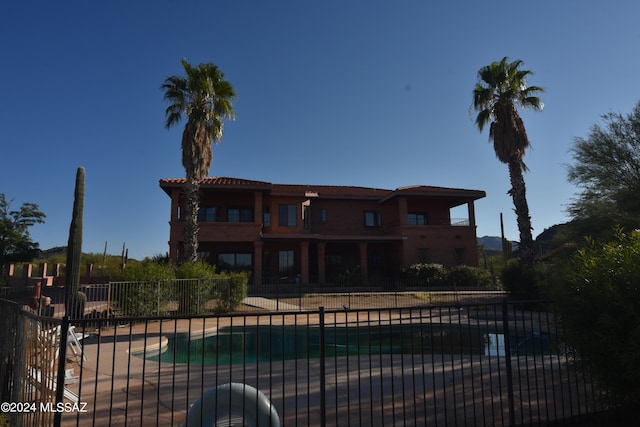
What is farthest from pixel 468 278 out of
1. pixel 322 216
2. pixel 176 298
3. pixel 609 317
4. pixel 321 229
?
pixel 609 317

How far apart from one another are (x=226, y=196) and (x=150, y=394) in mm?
22064

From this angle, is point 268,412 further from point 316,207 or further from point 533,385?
point 316,207

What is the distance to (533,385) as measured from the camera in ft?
20.0

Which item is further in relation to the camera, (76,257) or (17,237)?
(17,237)

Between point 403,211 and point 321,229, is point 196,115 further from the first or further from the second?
point 403,211

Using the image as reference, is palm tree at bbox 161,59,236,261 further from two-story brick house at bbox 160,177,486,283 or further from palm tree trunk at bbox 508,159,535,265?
palm tree trunk at bbox 508,159,535,265

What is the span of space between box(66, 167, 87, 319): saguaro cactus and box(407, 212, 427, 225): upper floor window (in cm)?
2227

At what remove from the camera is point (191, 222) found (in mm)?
21234

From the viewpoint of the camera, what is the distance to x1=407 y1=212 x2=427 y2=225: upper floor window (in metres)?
30.3

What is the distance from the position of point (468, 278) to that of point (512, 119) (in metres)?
10.4

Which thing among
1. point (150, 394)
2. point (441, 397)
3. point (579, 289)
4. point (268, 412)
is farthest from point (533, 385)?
point (150, 394)

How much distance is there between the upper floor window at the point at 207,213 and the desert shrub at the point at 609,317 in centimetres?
2455

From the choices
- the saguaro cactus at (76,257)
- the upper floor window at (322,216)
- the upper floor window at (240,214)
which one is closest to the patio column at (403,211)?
the upper floor window at (322,216)

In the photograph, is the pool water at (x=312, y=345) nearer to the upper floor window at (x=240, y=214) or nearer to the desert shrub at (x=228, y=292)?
the desert shrub at (x=228, y=292)
